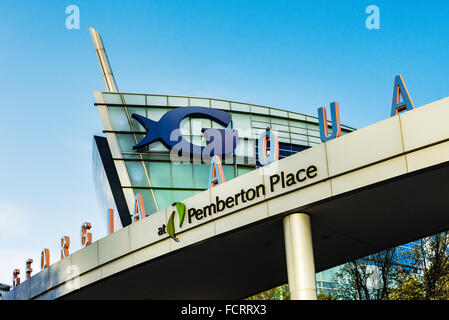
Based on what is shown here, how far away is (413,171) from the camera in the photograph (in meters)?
15.1

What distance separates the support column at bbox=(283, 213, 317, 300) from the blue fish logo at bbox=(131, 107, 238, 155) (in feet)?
77.1

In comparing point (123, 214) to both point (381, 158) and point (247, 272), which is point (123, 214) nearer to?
point (247, 272)

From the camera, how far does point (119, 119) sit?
42031mm

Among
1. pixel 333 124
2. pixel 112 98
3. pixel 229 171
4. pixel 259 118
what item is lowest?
pixel 333 124

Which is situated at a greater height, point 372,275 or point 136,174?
point 136,174

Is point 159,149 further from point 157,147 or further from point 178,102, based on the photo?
point 178,102

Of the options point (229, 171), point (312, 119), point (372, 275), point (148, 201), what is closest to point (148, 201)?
point (148, 201)

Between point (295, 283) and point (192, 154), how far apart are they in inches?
959

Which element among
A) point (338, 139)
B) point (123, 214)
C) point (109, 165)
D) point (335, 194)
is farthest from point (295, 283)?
point (109, 165)

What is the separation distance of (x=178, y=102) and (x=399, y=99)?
1084 inches

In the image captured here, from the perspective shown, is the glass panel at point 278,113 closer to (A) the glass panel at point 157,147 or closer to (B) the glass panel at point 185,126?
(B) the glass panel at point 185,126

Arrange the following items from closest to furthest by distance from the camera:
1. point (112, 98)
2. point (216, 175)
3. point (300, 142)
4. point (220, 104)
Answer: point (216, 175), point (112, 98), point (220, 104), point (300, 142)

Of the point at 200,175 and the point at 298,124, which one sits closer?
the point at 200,175

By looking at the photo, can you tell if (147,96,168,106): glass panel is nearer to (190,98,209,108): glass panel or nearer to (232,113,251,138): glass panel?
(190,98,209,108): glass panel
